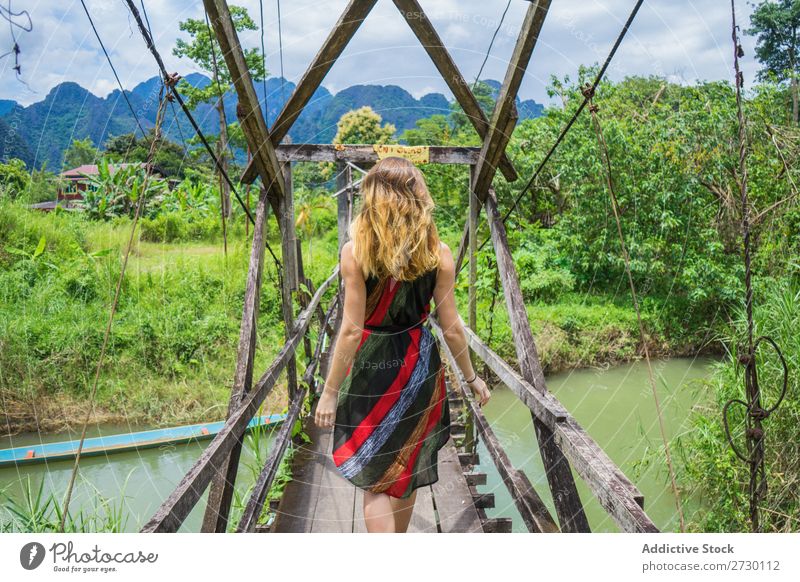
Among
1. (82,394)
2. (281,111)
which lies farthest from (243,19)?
(82,394)

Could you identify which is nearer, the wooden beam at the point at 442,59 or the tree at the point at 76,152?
the wooden beam at the point at 442,59

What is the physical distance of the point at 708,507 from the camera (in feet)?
12.1

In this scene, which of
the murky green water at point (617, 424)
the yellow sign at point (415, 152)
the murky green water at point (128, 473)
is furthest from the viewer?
the murky green water at point (128, 473)

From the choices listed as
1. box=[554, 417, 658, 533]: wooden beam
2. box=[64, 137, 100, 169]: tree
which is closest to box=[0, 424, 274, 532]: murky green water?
box=[64, 137, 100, 169]: tree

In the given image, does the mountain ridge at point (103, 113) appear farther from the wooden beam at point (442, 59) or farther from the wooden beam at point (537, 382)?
the wooden beam at point (537, 382)

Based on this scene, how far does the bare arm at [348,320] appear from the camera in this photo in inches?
53.0

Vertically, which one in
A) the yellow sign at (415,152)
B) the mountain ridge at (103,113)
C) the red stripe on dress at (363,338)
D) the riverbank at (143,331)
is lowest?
the riverbank at (143,331)

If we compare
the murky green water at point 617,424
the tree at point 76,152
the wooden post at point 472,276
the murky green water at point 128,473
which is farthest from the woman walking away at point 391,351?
the murky green water at point 128,473

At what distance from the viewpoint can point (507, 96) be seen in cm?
241

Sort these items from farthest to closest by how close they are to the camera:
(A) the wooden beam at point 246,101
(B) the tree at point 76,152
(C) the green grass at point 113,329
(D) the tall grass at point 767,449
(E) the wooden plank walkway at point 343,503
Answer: (C) the green grass at point 113,329
(D) the tall grass at point 767,449
(B) the tree at point 76,152
(E) the wooden plank walkway at point 343,503
(A) the wooden beam at point 246,101

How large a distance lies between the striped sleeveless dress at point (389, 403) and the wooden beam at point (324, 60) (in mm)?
1416

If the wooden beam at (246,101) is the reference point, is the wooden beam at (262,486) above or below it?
below

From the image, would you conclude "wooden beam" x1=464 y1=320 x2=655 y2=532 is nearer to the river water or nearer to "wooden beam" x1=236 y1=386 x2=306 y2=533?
Result: "wooden beam" x1=236 y1=386 x2=306 y2=533

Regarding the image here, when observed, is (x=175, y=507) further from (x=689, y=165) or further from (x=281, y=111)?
(x=689, y=165)
